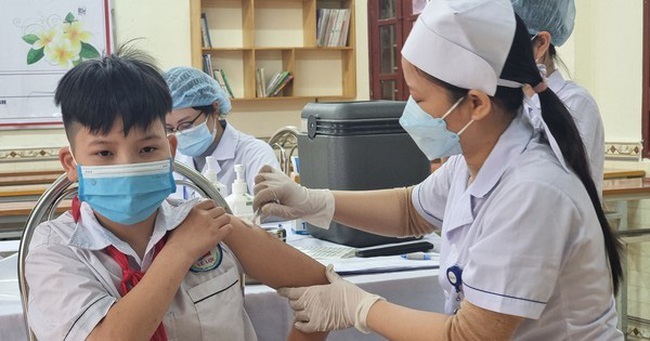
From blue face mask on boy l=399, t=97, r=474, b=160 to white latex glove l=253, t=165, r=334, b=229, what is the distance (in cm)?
40

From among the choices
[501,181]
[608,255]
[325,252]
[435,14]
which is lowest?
[325,252]

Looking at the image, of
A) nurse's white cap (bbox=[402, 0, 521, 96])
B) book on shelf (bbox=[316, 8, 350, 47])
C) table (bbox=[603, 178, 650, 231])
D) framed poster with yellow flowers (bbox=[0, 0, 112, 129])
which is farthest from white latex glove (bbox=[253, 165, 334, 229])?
book on shelf (bbox=[316, 8, 350, 47])

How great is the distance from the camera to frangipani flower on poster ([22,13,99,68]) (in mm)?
5207

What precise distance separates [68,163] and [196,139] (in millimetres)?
1539

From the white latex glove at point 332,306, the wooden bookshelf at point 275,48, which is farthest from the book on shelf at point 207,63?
the white latex glove at point 332,306

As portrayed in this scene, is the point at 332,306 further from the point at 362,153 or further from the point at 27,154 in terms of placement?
the point at 27,154

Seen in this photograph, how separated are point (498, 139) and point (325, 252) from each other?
886 mm

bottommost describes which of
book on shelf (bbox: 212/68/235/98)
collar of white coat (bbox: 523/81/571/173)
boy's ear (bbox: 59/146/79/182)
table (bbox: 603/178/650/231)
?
table (bbox: 603/178/650/231)

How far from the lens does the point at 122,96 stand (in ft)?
4.34

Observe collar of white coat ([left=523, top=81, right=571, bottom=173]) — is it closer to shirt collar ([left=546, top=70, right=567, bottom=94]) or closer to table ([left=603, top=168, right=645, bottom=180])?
shirt collar ([left=546, top=70, right=567, bottom=94])

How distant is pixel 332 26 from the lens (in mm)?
5812

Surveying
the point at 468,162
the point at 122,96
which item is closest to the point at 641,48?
the point at 468,162

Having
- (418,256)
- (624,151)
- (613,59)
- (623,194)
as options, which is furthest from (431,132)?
(613,59)

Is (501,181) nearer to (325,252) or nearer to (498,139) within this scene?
(498,139)
